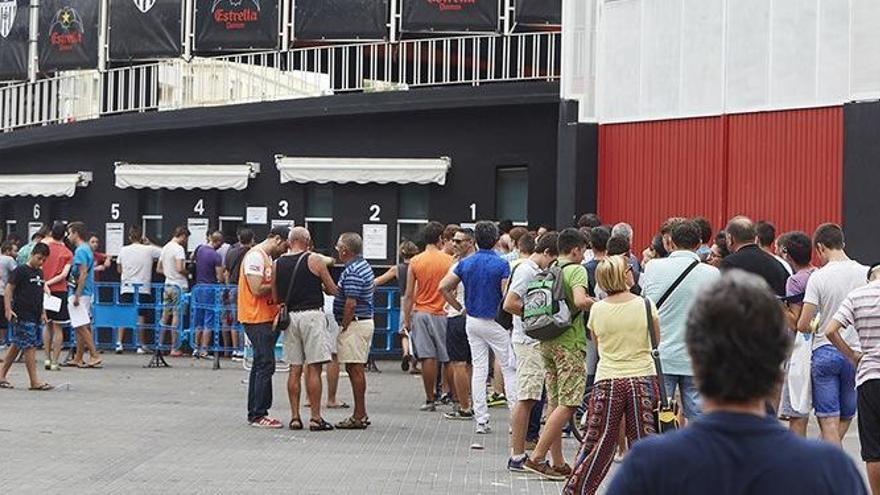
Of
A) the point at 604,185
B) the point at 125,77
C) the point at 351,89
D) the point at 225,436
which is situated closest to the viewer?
the point at 225,436

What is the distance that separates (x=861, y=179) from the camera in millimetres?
19250

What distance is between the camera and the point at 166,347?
83.2ft

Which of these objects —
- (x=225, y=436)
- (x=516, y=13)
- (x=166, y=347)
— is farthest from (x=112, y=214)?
(x=225, y=436)

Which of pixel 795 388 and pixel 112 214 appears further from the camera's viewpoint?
pixel 112 214

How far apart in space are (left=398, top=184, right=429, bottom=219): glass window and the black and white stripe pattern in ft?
31.2

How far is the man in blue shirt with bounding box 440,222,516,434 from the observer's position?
14633mm

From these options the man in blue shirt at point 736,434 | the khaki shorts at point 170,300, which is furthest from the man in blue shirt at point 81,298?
the man in blue shirt at point 736,434

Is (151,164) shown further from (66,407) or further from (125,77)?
(66,407)

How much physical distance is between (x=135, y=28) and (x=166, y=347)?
6947 mm

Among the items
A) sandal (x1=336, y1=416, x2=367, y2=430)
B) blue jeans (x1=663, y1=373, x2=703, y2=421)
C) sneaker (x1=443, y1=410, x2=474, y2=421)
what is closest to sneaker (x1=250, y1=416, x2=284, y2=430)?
sandal (x1=336, y1=416, x2=367, y2=430)

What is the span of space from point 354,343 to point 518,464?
3.38m

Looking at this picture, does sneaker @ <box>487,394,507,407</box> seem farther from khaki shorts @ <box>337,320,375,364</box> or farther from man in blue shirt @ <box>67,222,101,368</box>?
man in blue shirt @ <box>67,222,101,368</box>

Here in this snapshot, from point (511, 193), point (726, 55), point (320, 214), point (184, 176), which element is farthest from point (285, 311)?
point (184, 176)

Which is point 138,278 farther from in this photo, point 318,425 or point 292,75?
point 318,425
